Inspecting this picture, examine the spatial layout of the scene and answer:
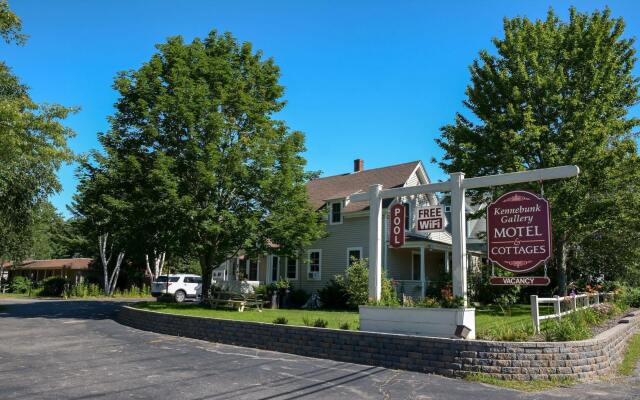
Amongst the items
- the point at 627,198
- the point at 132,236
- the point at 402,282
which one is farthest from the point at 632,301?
the point at 132,236

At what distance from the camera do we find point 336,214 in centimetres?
2738

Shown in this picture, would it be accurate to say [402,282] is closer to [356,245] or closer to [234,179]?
[356,245]

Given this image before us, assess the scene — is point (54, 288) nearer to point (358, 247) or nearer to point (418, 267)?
point (358, 247)

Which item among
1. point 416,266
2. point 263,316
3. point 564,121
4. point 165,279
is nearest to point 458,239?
point 263,316

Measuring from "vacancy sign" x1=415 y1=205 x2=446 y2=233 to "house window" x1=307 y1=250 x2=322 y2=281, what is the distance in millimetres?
16009

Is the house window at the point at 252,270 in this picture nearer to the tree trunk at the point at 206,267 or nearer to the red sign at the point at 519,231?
the tree trunk at the point at 206,267

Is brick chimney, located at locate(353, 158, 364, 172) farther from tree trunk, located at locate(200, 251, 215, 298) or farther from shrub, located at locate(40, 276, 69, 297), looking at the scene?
shrub, located at locate(40, 276, 69, 297)

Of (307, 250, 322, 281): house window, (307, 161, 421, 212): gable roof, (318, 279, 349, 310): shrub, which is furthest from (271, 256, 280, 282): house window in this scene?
(318, 279, 349, 310): shrub

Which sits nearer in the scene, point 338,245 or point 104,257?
point 338,245

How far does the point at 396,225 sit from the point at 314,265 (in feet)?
51.8

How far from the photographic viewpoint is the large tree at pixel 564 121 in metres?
18.5

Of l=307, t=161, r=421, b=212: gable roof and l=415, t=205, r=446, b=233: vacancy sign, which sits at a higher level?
l=307, t=161, r=421, b=212: gable roof

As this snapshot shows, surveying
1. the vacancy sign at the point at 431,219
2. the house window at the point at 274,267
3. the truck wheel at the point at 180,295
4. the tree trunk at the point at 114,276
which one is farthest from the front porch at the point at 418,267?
the tree trunk at the point at 114,276

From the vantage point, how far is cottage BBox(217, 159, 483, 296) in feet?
82.0
